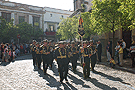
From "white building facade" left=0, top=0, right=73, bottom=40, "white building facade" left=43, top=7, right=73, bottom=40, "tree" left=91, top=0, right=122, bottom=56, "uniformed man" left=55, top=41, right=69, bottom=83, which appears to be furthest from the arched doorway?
"white building facade" left=43, top=7, right=73, bottom=40

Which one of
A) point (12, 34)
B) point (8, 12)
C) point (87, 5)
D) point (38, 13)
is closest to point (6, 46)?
point (12, 34)

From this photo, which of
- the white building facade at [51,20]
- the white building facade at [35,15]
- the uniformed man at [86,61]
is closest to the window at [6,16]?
the white building facade at [35,15]

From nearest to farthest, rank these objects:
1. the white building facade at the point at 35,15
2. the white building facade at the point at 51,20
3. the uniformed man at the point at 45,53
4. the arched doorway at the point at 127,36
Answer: the uniformed man at the point at 45,53, the arched doorway at the point at 127,36, the white building facade at the point at 35,15, the white building facade at the point at 51,20

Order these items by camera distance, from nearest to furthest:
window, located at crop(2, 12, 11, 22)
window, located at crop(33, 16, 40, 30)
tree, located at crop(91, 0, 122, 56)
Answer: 1. tree, located at crop(91, 0, 122, 56)
2. window, located at crop(2, 12, 11, 22)
3. window, located at crop(33, 16, 40, 30)

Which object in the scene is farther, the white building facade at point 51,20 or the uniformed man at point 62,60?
the white building facade at point 51,20

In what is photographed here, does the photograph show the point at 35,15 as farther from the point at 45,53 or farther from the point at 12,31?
the point at 45,53

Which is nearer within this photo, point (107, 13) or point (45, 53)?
point (45, 53)

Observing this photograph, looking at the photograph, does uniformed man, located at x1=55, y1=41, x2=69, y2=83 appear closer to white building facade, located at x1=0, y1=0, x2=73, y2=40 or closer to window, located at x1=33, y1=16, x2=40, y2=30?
white building facade, located at x1=0, y1=0, x2=73, y2=40

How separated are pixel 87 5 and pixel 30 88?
21.4 meters

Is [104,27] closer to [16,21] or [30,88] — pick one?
[30,88]

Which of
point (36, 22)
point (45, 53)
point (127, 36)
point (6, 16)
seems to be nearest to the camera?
point (45, 53)

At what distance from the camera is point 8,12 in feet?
107

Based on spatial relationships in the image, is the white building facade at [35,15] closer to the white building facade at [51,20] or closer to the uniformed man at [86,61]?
the white building facade at [51,20]

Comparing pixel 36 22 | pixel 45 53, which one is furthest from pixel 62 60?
pixel 36 22
